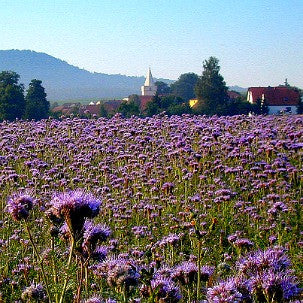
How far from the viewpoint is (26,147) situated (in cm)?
1353

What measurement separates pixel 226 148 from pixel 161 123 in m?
5.41

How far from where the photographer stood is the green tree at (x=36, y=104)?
3869 centimetres

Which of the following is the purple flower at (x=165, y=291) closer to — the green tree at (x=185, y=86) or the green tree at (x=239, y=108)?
the green tree at (x=239, y=108)

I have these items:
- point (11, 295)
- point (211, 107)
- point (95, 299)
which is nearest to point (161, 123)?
point (11, 295)

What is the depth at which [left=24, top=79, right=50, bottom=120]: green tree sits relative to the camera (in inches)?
1523

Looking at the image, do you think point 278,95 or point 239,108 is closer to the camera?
point 239,108

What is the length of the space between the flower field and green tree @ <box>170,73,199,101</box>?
94.7m

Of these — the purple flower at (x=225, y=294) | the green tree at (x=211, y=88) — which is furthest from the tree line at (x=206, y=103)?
the purple flower at (x=225, y=294)

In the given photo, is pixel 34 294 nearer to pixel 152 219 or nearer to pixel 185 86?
pixel 152 219

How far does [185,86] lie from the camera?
11238cm

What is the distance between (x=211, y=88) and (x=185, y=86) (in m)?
48.0

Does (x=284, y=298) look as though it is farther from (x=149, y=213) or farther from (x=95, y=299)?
(x=149, y=213)

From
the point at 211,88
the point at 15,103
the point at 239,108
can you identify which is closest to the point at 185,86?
the point at 211,88

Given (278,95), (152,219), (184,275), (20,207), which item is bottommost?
(152,219)
